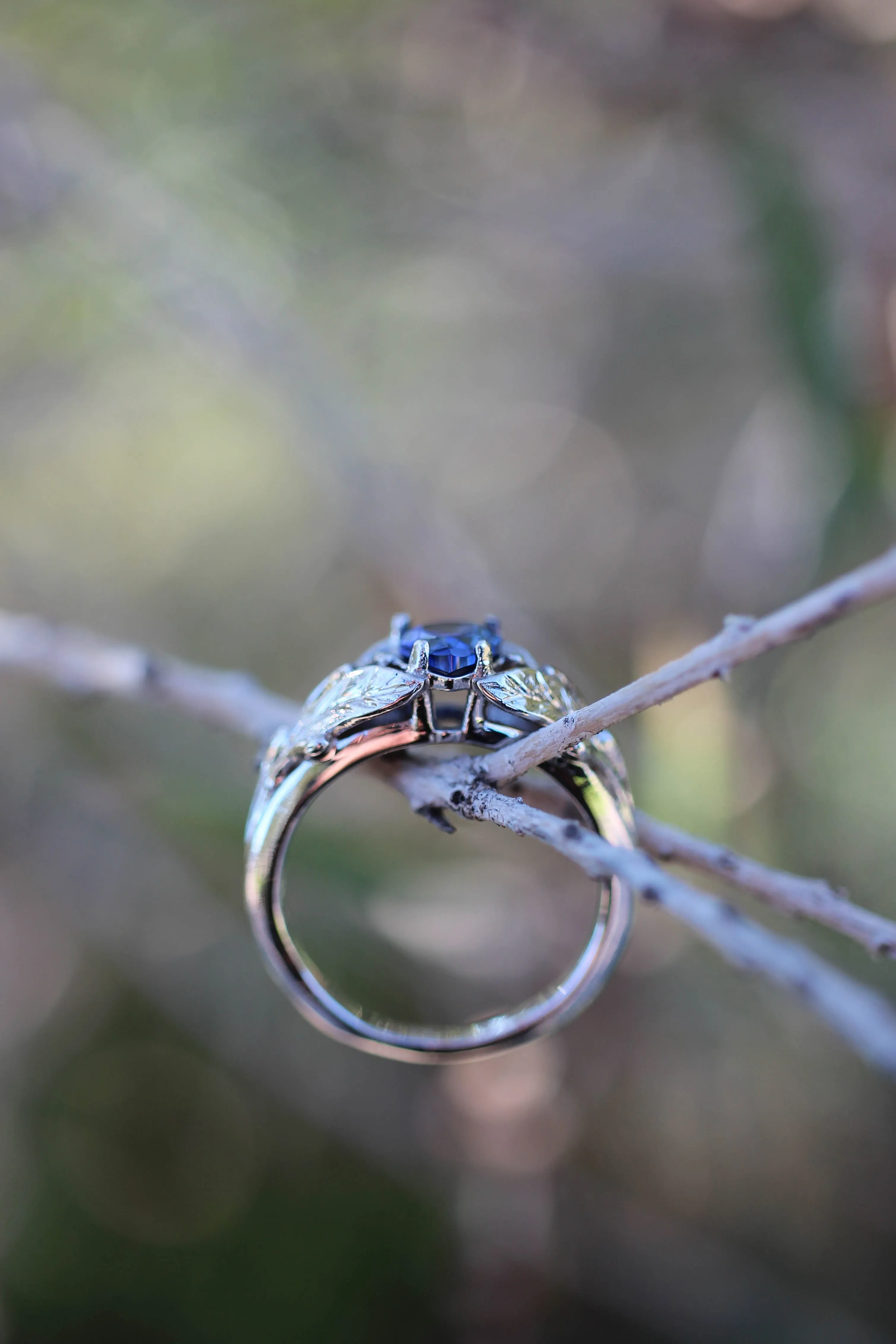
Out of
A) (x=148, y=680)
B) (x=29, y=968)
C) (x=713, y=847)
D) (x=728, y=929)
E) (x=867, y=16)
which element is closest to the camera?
(x=728, y=929)

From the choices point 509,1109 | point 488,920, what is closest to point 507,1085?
point 509,1109

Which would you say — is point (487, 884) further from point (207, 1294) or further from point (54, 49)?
point (54, 49)

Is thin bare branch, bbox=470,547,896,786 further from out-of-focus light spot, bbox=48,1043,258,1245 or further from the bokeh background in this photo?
out-of-focus light spot, bbox=48,1043,258,1245

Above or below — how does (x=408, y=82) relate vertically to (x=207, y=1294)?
above

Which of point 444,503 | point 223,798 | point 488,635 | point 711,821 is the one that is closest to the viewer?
point 488,635

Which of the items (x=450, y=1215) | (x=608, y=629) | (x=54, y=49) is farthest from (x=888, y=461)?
(x=54, y=49)

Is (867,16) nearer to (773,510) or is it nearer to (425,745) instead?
(773,510)

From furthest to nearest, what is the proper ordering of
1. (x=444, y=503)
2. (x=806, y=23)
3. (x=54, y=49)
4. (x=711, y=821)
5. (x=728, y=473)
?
(x=444, y=503) < (x=728, y=473) < (x=54, y=49) < (x=806, y=23) < (x=711, y=821)

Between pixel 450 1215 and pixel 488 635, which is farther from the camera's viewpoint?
pixel 450 1215

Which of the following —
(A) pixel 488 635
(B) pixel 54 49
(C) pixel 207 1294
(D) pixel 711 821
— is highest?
(B) pixel 54 49
